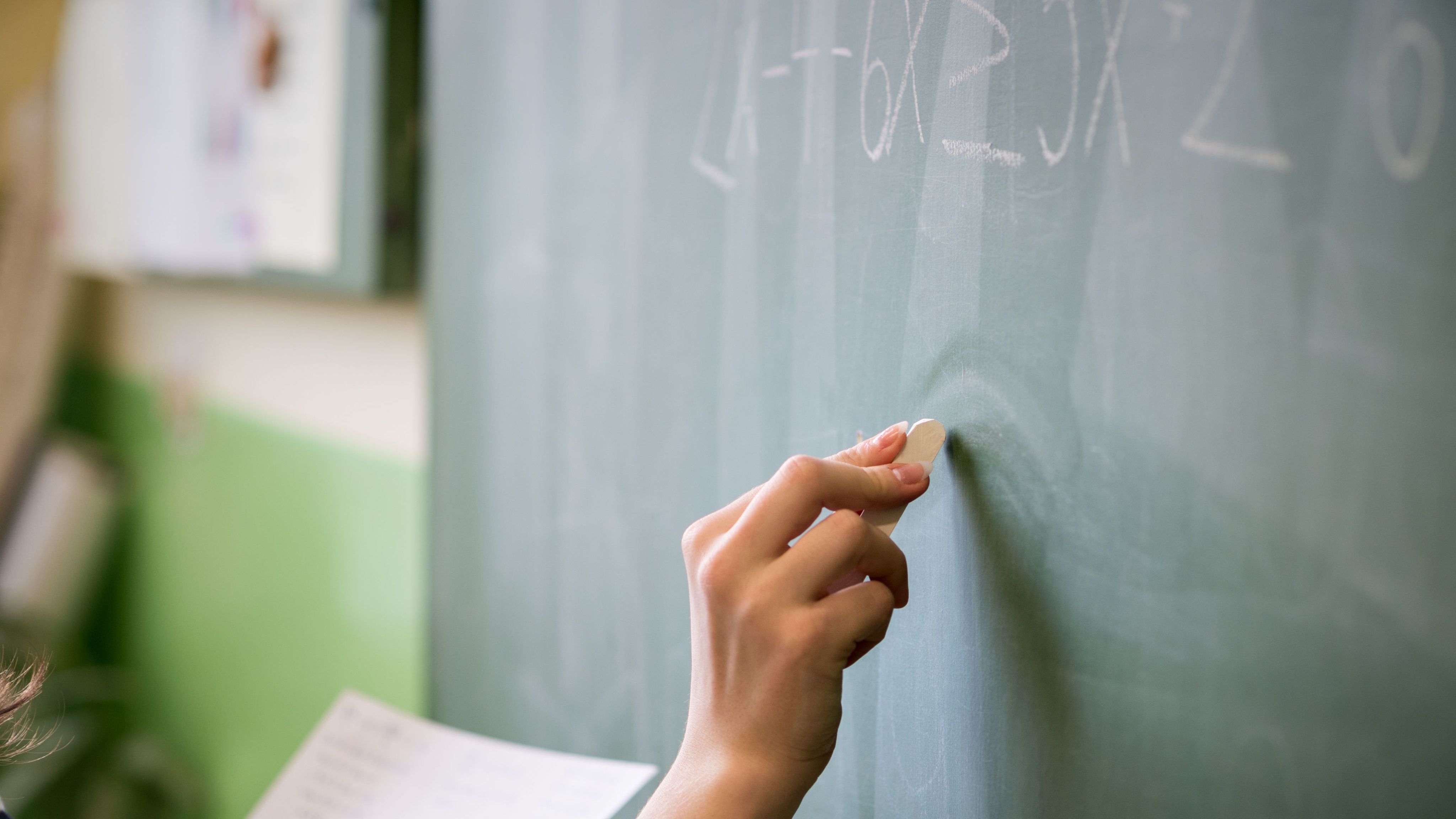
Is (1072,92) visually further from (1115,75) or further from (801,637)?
(801,637)

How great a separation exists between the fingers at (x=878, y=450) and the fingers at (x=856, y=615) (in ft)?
0.21

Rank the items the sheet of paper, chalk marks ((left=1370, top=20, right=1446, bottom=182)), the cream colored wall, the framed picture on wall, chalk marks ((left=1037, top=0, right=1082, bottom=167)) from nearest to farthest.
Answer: chalk marks ((left=1370, top=20, right=1446, bottom=182)), chalk marks ((left=1037, top=0, right=1082, bottom=167)), the sheet of paper, the framed picture on wall, the cream colored wall

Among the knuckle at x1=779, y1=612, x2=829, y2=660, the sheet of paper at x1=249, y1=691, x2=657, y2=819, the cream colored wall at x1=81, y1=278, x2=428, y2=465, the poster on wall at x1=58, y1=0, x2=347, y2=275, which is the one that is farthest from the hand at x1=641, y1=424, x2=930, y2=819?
the poster on wall at x1=58, y1=0, x2=347, y2=275

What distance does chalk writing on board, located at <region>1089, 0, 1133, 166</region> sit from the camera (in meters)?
0.46

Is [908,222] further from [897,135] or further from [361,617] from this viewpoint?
[361,617]

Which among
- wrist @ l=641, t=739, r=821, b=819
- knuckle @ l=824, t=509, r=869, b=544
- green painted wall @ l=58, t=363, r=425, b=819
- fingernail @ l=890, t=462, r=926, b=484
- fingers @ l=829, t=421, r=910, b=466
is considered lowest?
green painted wall @ l=58, t=363, r=425, b=819

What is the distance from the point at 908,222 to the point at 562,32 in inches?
15.0

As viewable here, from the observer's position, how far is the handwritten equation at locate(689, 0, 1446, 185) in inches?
15.2

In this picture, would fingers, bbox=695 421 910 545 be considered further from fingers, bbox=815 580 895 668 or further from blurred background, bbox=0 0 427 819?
blurred background, bbox=0 0 427 819

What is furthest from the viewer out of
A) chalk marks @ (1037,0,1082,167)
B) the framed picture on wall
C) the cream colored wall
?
the cream colored wall

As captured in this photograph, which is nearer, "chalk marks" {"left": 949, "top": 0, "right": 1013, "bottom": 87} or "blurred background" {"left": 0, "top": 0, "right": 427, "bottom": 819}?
"chalk marks" {"left": 949, "top": 0, "right": 1013, "bottom": 87}

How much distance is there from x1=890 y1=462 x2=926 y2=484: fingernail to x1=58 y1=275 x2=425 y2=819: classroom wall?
0.67 m

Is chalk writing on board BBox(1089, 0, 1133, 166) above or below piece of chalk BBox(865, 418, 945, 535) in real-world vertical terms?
above

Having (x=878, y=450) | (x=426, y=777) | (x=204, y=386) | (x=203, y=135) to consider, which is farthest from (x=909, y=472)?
(x=204, y=386)
